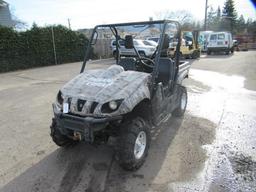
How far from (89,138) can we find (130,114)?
68 cm

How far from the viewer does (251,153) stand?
12.2ft

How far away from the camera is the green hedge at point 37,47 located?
534 inches

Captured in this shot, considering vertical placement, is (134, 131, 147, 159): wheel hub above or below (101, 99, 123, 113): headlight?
below

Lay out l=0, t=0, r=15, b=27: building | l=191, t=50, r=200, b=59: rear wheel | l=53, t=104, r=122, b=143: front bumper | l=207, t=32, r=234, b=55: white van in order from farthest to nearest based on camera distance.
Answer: l=0, t=0, r=15, b=27: building < l=207, t=32, r=234, b=55: white van < l=191, t=50, r=200, b=59: rear wheel < l=53, t=104, r=122, b=143: front bumper

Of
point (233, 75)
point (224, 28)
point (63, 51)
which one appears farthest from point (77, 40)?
point (224, 28)

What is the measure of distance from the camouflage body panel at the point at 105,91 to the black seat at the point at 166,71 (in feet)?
3.33

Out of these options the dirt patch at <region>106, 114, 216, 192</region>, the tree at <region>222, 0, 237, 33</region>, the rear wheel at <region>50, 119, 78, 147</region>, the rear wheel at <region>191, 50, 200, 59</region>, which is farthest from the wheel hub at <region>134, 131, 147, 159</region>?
the tree at <region>222, 0, 237, 33</region>

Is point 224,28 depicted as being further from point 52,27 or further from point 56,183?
point 56,183

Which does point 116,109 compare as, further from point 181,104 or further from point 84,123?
point 181,104

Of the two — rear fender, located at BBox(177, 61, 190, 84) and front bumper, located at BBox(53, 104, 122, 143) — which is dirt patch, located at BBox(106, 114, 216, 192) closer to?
front bumper, located at BBox(53, 104, 122, 143)

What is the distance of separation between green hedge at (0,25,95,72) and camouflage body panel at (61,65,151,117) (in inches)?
467

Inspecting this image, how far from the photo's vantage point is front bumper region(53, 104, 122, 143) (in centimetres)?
284

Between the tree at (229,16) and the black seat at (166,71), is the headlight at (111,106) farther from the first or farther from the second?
the tree at (229,16)

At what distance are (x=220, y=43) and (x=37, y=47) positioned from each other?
14.2 meters
